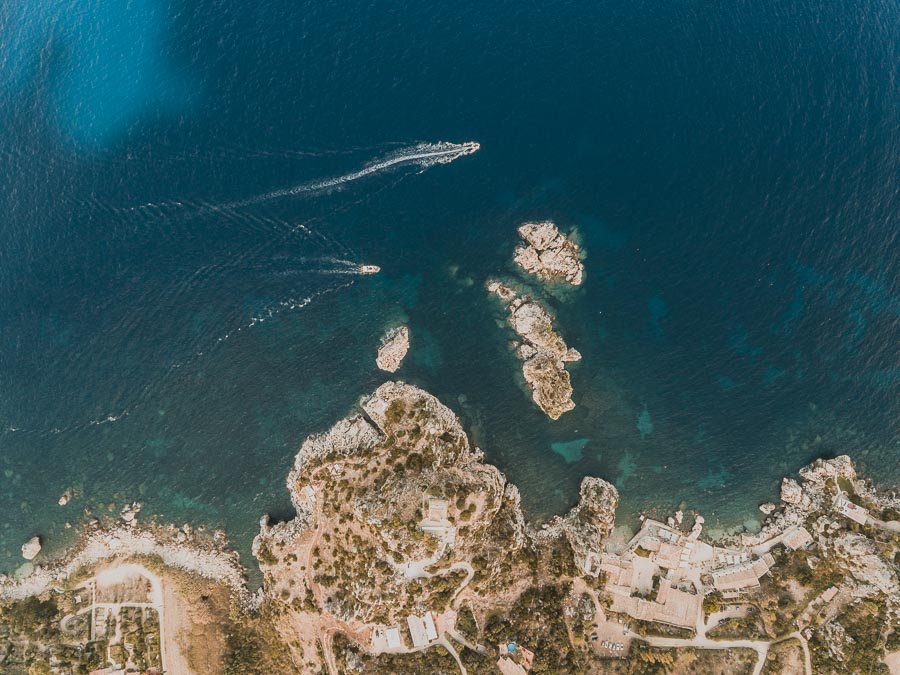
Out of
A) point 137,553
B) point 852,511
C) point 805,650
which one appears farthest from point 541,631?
point 137,553

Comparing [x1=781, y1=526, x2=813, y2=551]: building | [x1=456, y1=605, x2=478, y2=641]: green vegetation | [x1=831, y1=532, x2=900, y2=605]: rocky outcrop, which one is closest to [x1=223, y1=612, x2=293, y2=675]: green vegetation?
[x1=456, y1=605, x2=478, y2=641]: green vegetation

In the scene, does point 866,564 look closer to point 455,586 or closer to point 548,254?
point 455,586

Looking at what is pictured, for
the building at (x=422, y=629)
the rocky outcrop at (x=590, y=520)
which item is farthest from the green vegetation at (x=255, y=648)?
the rocky outcrop at (x=590, y=520)

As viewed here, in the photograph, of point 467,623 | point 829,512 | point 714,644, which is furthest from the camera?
point 829,512

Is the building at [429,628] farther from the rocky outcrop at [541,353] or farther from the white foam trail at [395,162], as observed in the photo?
the white foam trail at [395,162]

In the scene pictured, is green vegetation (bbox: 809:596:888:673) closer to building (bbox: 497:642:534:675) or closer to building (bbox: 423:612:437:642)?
Answer: building (bbox: 497:642:534:675)

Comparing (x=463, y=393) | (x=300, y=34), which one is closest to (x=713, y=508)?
A: (x=463, y=393)
